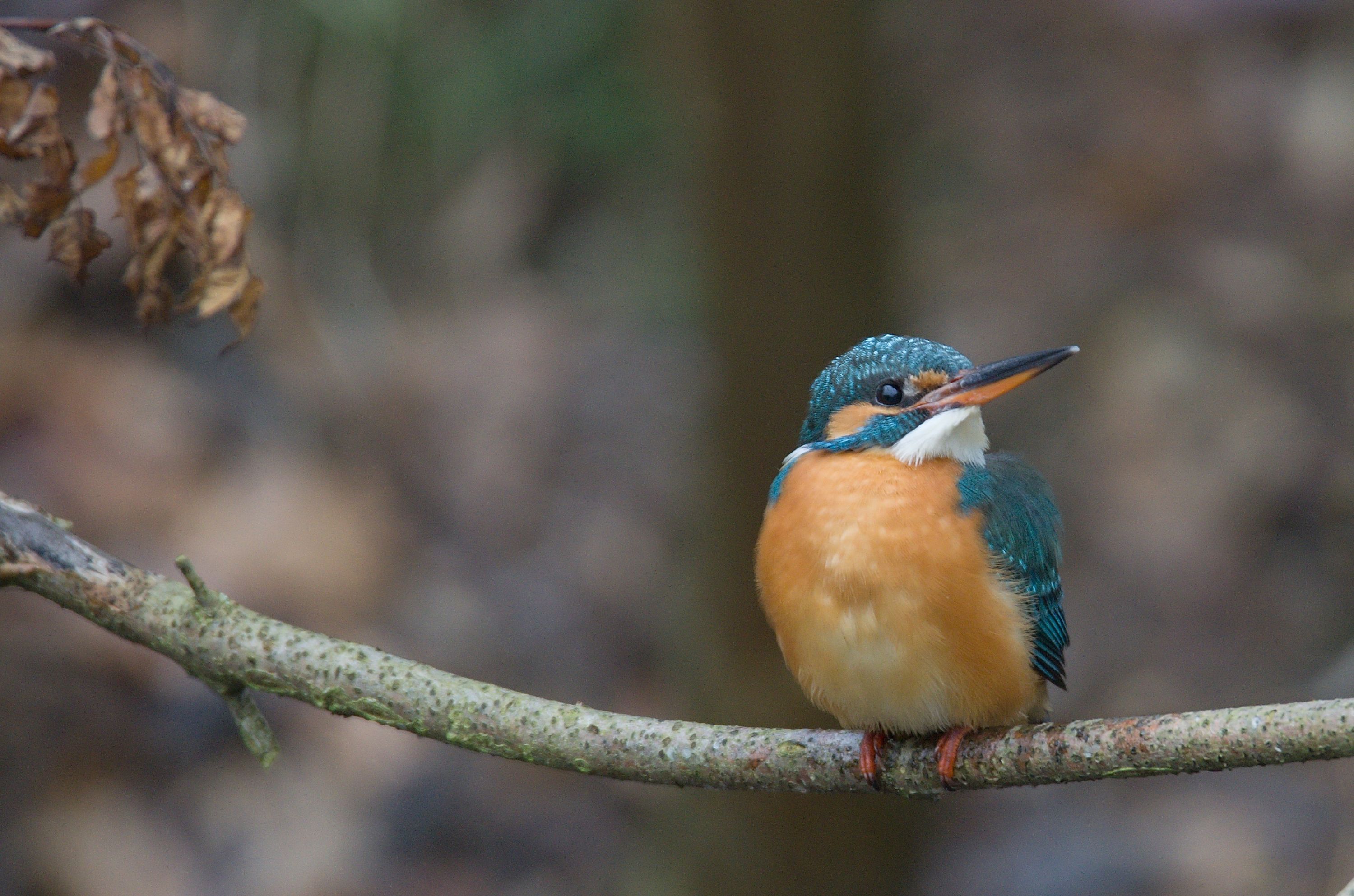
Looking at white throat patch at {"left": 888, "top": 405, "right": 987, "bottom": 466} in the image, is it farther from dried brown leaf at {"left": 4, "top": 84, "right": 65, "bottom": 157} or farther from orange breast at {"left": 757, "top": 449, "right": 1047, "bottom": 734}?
dried brown leaf at {"left": 4, "top": 84, "right": 65, "bottom": 157}

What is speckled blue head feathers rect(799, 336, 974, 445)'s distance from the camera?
2893 millimetres

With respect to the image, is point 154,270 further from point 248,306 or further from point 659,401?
point 659,401

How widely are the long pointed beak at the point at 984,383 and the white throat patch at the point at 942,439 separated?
1.1 inches

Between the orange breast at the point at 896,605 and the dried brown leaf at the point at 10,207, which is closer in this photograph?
the dried brown leaf at the point at 10,207

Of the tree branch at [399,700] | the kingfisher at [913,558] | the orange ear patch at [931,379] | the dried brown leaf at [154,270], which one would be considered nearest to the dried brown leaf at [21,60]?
the dried brown leaf at [154,270]

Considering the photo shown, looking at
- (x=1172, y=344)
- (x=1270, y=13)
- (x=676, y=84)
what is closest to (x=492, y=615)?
(x=676, y=84)

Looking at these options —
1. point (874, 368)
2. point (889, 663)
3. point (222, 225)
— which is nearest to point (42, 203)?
point (222, 225)

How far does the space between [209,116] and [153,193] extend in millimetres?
165

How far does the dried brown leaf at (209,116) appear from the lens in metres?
2.37

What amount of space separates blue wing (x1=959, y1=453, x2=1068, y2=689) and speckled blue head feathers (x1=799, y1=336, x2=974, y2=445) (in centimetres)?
23

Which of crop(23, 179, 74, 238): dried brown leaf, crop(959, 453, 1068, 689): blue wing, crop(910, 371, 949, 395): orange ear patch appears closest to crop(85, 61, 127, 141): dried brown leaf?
crop(23, 179, 74, 238): dried brown leaf

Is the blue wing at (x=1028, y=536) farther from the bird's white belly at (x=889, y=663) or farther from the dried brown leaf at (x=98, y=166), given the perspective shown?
the dried brown leaf at (x=98, y=166)

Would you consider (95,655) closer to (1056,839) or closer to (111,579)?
(111,579)

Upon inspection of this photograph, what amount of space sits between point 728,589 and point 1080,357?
3.54 m
